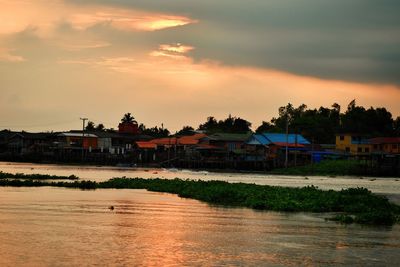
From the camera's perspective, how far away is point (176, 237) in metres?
26.0

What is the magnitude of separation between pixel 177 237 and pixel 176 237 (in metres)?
0.04

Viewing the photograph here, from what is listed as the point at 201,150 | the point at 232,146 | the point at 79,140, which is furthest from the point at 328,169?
the point at 79,140

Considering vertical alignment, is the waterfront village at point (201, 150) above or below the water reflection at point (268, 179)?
above

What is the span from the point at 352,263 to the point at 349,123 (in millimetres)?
129156

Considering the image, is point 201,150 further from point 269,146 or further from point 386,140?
point 386,140

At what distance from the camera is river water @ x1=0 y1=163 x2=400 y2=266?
21.2 metres

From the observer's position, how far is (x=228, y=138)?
129 meters

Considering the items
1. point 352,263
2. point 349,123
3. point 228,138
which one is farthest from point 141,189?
point 349,123

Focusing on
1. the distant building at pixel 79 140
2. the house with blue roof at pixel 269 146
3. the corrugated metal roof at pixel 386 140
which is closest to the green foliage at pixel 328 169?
the corrugated metal roof at pixel 386 140

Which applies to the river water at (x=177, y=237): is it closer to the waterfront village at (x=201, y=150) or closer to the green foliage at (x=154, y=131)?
the waterfront village at (x=201, y=150)

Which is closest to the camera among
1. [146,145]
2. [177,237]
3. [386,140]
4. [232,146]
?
[177,237]

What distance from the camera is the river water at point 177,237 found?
21250 millimetres

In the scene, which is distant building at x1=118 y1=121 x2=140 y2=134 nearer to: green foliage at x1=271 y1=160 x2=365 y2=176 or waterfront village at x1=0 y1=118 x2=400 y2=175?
waterfront village at x1=0 y1=118 x2=400 y2=175

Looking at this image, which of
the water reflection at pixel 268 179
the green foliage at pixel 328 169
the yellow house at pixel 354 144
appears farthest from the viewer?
the yellow house at pixel 354 144
